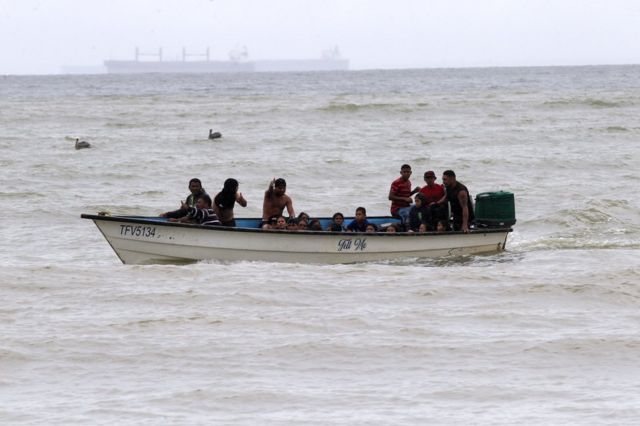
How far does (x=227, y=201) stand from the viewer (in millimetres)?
16422

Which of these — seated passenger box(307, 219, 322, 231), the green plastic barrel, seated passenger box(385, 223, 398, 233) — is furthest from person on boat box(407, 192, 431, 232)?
seated passenger box(307, 219, 322, 231)

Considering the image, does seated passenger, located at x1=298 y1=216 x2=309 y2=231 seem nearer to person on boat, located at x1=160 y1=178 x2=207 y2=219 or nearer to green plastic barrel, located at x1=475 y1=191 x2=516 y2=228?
person on boat, located at x1=160 y1=178 x2=207 y2=219

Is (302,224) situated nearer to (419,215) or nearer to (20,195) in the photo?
(419,215)

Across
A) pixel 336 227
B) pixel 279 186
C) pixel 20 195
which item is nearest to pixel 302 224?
pixel 336 227

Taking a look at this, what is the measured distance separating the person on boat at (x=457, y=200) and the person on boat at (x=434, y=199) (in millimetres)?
119

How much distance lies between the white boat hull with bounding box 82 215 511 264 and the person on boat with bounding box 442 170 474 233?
0.28 meters

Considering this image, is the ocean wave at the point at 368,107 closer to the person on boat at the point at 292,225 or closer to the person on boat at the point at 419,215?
the person on boat at the point at 419,215

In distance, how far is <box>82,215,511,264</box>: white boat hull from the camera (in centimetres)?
1577

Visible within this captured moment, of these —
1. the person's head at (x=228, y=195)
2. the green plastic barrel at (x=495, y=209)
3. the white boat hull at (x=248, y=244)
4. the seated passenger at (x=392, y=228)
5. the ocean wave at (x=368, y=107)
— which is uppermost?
the ocean wave at (x=368, y=107)

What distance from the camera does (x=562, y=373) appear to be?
10.4m

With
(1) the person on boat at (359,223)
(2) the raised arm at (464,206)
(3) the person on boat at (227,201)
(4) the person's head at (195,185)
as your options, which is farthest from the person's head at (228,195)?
(2) the raised arm at (464,206)

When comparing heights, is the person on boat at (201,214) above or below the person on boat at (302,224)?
above

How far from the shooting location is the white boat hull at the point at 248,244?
A: 51.8ft

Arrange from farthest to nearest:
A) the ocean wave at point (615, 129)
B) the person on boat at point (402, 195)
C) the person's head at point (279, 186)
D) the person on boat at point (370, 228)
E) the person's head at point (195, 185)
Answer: the ocean wave at point (615, 129)
the person on boat at point (402, 195)
the person on boat at point (370, 228)
the person's head at point (279, 186)
the person's head at point (195, 185)
